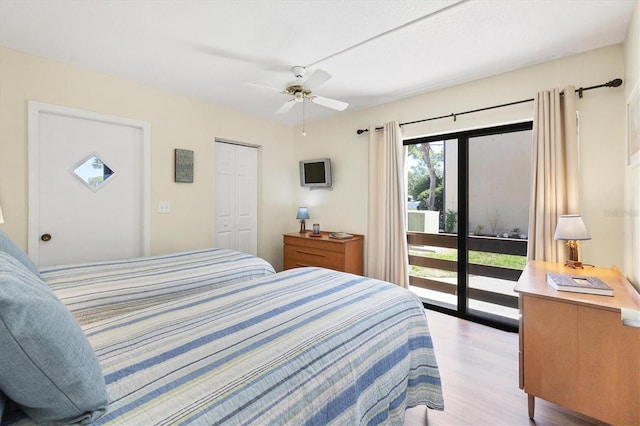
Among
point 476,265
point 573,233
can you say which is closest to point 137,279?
point 573,233

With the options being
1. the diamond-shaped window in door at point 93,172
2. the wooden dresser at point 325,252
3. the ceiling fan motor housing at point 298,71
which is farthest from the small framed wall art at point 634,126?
the diamond-shaped window in door at point 93,172

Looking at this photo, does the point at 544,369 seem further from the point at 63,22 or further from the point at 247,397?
the point at 63,22

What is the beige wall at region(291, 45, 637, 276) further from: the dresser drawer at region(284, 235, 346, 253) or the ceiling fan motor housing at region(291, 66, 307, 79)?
the ceiling fan motor housing at region(291, 66, 307, 79)

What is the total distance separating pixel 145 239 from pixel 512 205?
3773mm

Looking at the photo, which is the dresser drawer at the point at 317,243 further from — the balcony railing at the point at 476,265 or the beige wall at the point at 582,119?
the balcony railing at the point at 476,265

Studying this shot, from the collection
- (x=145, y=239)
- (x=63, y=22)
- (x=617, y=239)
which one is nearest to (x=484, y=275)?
(x=617, y=239)

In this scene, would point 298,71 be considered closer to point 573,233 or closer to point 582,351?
point 573,233

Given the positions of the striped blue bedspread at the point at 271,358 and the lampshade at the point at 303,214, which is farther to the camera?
the lampshade at the point at 303,214

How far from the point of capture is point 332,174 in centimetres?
421

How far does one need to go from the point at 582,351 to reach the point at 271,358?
62.6 inches

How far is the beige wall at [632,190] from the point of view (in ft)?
5.64

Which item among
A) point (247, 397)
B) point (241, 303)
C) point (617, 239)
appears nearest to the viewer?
point (247, 397)

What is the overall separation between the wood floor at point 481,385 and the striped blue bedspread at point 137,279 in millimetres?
1583

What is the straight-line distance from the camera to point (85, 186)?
2824 mm
